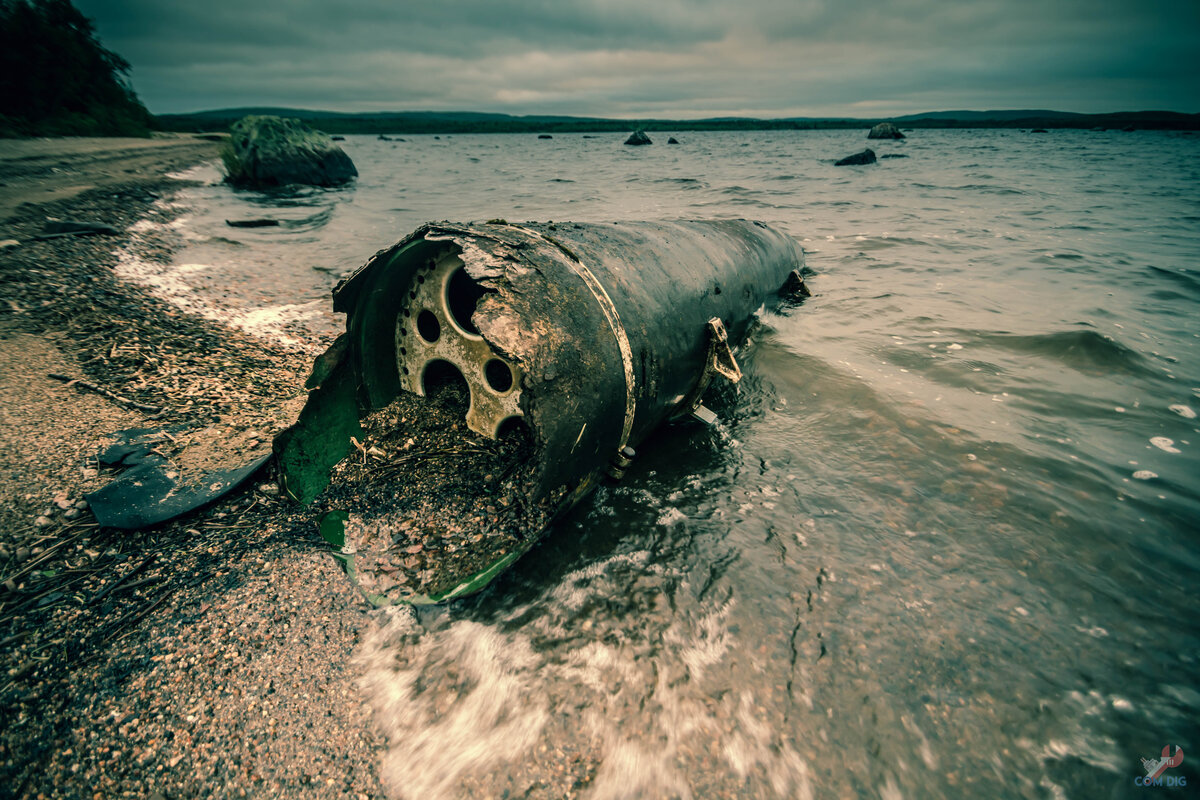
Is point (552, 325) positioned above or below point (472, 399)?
above

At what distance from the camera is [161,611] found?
70.9 inches

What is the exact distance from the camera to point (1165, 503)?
255cm

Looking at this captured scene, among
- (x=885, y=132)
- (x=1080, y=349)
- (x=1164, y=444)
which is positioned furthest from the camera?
(x=885, y=132)

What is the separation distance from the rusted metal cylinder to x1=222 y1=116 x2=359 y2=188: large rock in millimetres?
15367

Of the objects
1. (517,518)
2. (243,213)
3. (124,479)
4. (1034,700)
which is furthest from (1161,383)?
(243,213)

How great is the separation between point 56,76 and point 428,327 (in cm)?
3118

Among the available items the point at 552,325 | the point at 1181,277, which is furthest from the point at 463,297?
the point at 1181,277

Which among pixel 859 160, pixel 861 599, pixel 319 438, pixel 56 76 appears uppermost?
pixel 56 76

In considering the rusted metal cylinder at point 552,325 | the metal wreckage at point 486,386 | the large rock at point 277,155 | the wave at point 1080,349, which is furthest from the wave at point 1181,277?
the large rock at point 277,155

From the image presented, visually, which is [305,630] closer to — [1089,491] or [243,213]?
[1089,491]

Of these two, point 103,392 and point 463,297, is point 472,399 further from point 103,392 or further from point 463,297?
point 103,392

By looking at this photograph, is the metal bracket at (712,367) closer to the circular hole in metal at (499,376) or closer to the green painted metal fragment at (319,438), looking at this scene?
the circular hole in metal at (499,376)

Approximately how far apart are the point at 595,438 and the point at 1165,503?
9.89ft

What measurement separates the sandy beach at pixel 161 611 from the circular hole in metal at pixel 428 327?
1062 millimetres
